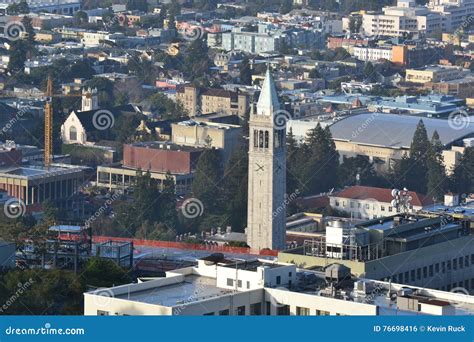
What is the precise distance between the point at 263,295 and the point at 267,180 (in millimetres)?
16365

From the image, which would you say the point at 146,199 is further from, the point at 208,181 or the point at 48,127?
the point at 48,127

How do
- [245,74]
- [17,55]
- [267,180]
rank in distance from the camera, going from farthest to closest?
1. [17,55]
2. [245,74]
3. [267,180]

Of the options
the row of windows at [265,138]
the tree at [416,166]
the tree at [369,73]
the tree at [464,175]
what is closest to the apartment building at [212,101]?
the tree at [369,73]

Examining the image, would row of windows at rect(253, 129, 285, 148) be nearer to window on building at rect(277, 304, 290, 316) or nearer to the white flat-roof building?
the white flat-roof building

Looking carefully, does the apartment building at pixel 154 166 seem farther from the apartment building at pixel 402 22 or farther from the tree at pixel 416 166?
the apartment building at pixel 402 22

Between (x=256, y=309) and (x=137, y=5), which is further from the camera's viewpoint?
(x=137, y=5)

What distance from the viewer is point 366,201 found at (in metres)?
54.8

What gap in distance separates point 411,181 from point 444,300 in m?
31.9

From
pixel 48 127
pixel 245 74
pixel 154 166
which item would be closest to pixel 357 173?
pixel 154 166

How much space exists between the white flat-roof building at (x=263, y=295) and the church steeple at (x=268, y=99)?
15.4 metres

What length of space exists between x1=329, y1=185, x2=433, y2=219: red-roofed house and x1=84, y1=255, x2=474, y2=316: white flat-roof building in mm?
23472

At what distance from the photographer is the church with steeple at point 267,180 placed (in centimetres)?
4428

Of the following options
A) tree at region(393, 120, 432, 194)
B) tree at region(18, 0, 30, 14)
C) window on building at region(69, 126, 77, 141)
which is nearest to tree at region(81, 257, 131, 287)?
tree at region(393, 120, 432, 194)

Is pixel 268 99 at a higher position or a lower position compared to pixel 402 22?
higher
